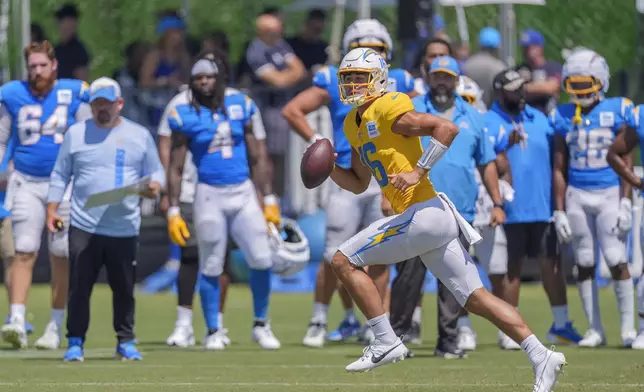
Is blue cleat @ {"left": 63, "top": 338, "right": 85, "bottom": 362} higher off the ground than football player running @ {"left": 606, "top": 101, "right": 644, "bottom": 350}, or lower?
lower

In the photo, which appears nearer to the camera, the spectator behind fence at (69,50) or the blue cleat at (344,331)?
the blue cleat at (344,331)

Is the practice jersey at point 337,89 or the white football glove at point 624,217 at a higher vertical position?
the practice jersey at point 337,89

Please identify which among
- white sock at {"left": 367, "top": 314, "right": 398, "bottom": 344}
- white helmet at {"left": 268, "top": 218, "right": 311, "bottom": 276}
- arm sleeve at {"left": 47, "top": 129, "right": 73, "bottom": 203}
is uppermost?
arm sleeve at {"left": 47, "top": 129, "right": 73, "bottom": 203}

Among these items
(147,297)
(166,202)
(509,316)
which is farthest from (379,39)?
(147,297)

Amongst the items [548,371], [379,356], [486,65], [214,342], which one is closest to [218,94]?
[214,342]

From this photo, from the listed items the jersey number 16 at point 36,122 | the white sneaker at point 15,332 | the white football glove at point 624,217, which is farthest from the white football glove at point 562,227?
the white sneaker at point 15,332

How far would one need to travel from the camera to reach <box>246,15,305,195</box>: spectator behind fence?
60.5ft

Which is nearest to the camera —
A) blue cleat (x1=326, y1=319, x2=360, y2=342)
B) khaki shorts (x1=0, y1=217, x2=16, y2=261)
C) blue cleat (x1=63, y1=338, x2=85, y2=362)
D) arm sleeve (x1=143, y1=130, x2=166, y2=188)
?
blue cleat (x1=63, y1=338, x2=85, y2=362)

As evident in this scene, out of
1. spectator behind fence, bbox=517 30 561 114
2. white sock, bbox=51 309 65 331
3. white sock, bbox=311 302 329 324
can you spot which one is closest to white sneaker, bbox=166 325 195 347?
white sock, bbox=51 309 65 331

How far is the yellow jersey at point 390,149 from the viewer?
9.73 metres

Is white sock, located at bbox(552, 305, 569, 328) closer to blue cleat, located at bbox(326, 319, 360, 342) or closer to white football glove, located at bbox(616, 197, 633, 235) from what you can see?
white football glove, located at bbox(616, 197, 633, 235)

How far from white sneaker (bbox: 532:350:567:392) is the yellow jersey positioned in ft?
3.94

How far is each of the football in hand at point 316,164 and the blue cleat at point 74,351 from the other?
9.21ft

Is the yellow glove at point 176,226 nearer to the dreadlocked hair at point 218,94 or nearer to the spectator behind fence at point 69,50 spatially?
the dreadlocked hair at point 218,94
